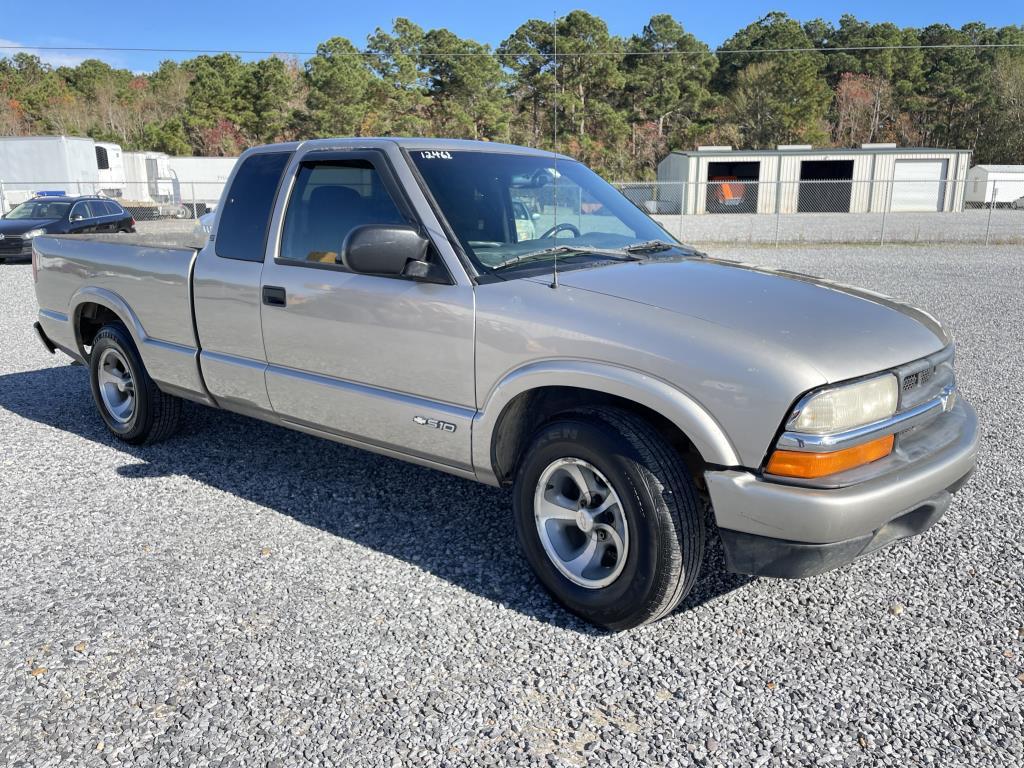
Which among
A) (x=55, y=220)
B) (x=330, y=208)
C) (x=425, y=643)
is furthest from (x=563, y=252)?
(x=55, y=220)

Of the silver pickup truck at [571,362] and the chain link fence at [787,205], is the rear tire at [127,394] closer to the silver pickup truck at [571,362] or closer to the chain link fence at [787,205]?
the silver pickup truck at [571,362]

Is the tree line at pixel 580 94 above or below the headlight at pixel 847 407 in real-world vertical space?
above

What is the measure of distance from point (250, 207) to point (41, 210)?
1733cm

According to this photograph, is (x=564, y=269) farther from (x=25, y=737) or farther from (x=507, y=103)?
(x=507, y=103)

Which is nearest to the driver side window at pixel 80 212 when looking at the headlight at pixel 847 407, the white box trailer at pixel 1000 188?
the headlight at pixel 847 407

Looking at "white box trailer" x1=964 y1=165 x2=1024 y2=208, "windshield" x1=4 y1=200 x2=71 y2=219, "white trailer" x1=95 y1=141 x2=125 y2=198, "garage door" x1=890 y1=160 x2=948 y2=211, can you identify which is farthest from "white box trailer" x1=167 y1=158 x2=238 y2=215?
"white box trailer" x1=964 y1=165 x2=1024 y2=208

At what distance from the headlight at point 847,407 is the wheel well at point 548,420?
1.41 ft

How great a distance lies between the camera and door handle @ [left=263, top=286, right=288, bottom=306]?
410 cm

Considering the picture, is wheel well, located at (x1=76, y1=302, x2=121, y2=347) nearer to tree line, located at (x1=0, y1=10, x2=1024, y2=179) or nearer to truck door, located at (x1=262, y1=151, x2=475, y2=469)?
truck door, located at (x1=262, y1=151, x2=475, y2=469)

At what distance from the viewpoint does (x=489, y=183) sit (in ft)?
13.1

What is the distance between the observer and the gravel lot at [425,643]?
2.59 m

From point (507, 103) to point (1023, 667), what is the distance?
182 ft

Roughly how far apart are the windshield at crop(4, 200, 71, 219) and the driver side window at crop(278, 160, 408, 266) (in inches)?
670

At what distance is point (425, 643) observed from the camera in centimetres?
314
